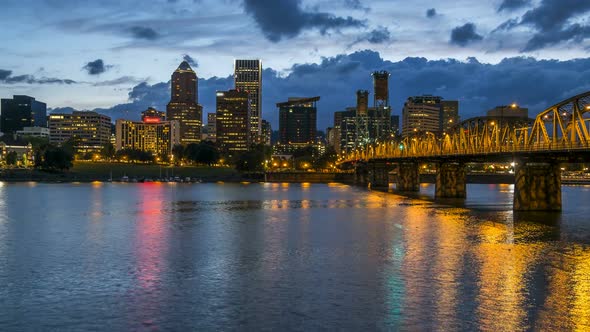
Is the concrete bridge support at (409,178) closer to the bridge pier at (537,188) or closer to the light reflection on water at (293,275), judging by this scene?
the bridge pier at (537,188)

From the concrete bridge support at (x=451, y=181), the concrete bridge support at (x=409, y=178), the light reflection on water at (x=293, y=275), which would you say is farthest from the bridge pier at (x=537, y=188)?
the concrete bridge support at (x=409, y=178)

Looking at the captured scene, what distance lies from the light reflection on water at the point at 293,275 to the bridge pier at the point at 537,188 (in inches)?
507

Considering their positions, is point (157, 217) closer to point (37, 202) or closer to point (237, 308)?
point (37, 202)

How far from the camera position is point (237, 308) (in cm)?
3023

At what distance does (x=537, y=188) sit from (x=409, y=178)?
8484 cm

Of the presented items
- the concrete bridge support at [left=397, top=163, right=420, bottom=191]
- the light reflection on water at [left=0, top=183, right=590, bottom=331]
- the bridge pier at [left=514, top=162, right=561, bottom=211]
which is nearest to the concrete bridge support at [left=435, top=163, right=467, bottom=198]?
the concrete bridge support at [left=397, top=163, right=420, bottom=191]

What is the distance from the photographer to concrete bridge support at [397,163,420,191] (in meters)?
171

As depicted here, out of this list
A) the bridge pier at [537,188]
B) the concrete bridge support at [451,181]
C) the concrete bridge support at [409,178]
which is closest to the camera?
the bridge pier at [537,188]

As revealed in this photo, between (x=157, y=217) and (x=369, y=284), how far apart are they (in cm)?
4834

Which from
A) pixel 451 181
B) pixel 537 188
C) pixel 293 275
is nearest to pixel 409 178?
pixel 451 181

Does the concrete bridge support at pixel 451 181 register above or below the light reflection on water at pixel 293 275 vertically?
above

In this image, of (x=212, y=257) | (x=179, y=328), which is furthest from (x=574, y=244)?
(x=179, y=328)

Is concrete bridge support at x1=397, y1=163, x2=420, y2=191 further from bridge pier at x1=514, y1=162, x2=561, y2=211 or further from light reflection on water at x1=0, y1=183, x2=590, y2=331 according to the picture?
light reflection on water at x1=0, y1=183, x2=590, y2=331

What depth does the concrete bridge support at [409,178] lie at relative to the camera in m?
171
